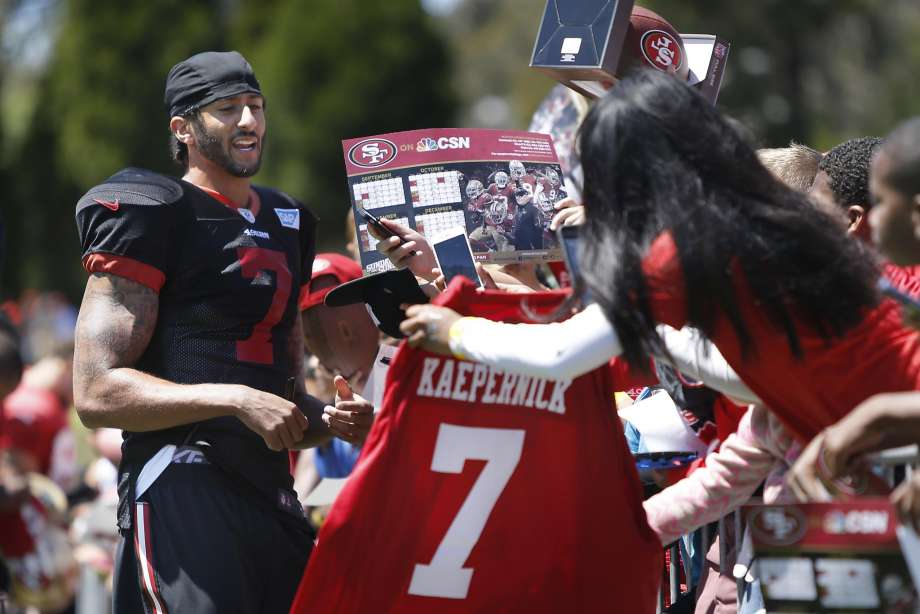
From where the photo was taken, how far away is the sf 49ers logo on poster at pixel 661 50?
13.7 ft

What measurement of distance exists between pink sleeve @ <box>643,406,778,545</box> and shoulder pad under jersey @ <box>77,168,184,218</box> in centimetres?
168

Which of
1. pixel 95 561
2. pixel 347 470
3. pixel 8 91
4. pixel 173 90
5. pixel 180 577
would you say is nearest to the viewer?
pixel 180 577

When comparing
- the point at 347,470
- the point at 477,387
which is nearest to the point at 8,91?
the point at 347,470

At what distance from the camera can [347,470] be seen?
20.5 feet

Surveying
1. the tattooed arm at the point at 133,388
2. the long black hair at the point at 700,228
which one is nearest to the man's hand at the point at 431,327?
the long black hair at the point at 700,228

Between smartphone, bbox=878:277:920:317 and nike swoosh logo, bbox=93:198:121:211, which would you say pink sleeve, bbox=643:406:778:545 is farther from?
nike swoosh logo, bbox=93:198:121:211

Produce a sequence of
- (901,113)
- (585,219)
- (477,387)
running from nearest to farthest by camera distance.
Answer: (585,219) → (477,387) → (901,113)

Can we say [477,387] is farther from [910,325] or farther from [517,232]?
[910,325]

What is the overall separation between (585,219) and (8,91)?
40.9 meters

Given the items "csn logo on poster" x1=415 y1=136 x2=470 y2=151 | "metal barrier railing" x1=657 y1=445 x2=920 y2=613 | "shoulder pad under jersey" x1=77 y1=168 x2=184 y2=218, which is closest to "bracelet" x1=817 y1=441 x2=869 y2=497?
"metal barrier railing" x1=657 y1=445 x2=920 y2=613

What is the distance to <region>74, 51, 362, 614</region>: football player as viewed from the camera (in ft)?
12.8

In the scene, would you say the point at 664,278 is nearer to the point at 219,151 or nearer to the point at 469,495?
the point at 469,495

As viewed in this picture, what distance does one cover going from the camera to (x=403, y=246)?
13.1ft

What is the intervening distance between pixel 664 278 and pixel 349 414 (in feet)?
4.66
